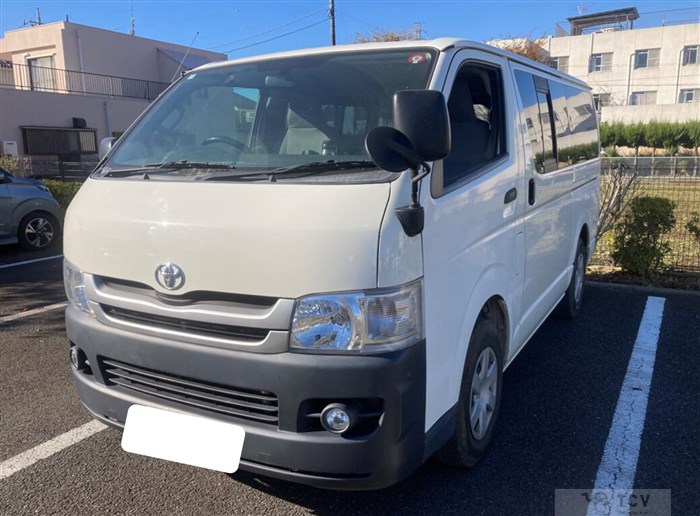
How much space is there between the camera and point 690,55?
150 ft

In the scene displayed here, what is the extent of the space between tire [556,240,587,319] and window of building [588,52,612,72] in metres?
49.4

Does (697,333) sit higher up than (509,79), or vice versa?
(509,79)

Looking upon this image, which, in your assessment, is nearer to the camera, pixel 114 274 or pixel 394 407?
pixel 394 407

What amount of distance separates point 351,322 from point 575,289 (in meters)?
3.96

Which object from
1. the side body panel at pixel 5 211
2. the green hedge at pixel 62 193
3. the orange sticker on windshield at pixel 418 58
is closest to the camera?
the orange sticker on windshield at pixel 418 58

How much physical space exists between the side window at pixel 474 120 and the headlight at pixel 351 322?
2.34ft

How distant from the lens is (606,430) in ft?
11.2

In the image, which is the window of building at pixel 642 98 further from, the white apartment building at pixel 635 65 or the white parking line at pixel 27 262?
the white parking line at pixel 27 262

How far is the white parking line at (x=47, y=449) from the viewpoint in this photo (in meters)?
3.04

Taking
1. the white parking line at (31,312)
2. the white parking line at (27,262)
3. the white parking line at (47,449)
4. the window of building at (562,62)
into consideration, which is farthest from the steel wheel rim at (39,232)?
the window of building at (562,62)

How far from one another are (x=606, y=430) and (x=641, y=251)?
13.3 ft

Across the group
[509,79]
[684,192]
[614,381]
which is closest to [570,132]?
[509,79]

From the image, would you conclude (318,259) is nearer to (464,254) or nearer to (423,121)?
(423,121)

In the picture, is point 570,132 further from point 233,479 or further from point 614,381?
point 233,479
